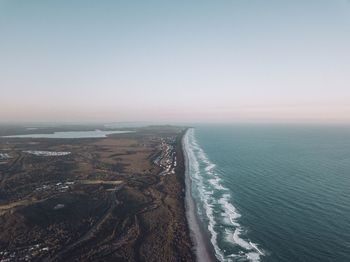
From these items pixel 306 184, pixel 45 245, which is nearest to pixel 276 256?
pixel 45 245

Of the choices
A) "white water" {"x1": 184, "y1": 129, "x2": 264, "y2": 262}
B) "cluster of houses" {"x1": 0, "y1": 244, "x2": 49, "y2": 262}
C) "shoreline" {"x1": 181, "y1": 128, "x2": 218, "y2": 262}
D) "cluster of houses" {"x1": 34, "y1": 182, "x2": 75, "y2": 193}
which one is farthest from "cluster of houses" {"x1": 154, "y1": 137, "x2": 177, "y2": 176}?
"cluster of houses" {"x1": 0, "y1": 244, "x2": 49, "y2": 262}

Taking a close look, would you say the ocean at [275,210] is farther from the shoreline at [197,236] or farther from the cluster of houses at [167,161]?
the cluster of houses at [167,161]

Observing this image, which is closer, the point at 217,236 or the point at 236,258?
the point at 236,258

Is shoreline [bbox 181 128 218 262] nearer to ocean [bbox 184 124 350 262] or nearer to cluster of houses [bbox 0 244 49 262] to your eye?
ocean [bbox 184 124 350 262]

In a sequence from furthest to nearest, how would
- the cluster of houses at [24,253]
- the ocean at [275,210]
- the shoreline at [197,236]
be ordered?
the ocean at [275,210] → the shoreline at [197,236] → the cluster of houses at [24,253]

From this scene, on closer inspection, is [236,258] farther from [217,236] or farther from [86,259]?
[86,259]

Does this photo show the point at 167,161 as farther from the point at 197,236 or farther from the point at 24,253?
the point at 24,253

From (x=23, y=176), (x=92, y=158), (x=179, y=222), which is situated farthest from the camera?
(x=92, y=158)

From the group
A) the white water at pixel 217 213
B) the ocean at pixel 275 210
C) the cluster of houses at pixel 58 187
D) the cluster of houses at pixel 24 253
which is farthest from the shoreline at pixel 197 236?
the cluster of houses at pixel 58 187

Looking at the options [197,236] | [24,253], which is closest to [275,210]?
[197,236]
